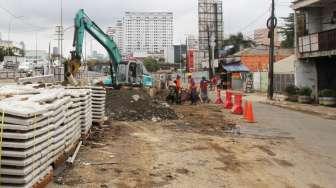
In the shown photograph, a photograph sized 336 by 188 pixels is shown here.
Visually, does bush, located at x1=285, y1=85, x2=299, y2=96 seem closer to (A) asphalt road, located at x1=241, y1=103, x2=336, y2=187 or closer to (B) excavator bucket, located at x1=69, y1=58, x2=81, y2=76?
(A) asphalt road, located at x1=241, y1=103, x2=336, y2=187

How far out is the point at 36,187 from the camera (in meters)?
8.55

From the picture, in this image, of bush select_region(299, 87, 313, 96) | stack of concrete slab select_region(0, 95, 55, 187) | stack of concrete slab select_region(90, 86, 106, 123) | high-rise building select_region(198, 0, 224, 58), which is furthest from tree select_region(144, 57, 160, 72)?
stack of concrete slab select_region(0, 95, 55, 187)

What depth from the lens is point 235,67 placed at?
73.2 m

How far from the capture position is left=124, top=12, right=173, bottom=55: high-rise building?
18250cm

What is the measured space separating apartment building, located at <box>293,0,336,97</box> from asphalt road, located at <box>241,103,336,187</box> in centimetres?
870

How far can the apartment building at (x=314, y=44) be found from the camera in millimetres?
36438

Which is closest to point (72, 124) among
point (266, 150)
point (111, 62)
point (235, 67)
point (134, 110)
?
point (266, 150)

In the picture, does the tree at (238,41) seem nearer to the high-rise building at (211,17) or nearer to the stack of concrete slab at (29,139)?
the high-rise building at (211,17)

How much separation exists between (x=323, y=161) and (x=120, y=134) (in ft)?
22.1

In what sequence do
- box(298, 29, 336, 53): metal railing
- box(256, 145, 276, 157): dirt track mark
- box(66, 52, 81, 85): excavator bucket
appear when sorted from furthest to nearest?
box(298, 29, 336, 53): metal railing
box(66, 52, 81, 85): excavator bucket
box(256, 145, 276, 157): dirt track mark

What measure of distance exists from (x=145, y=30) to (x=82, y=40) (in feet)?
516

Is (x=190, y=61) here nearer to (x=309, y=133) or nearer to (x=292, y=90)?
(x=292, y=90)

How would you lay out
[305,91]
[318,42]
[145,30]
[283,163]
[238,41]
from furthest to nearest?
[145,30]
[238,41]
[305,91]
[318,42]
[283,163]

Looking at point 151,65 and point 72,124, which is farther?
point 151,65
